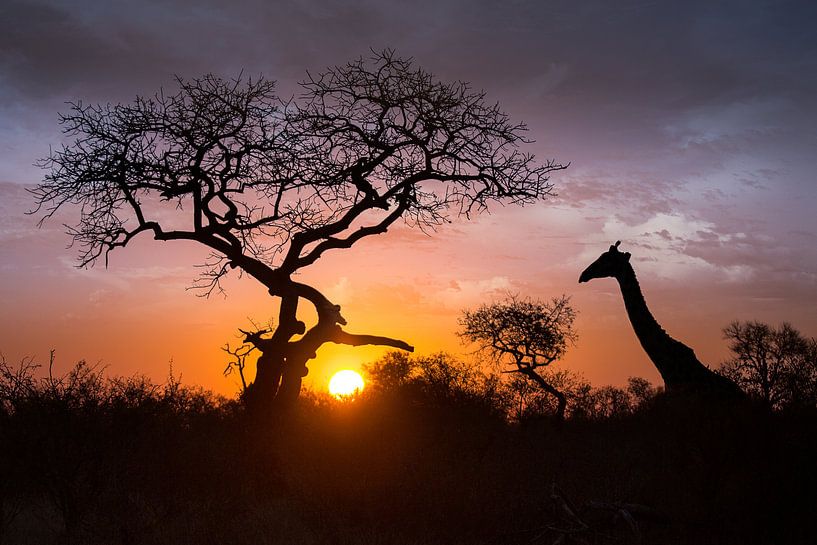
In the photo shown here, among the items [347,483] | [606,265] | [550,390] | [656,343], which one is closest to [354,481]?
[347,483]

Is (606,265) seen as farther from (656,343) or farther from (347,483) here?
(347,483)

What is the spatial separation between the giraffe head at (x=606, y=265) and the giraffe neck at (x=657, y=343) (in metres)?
0.39

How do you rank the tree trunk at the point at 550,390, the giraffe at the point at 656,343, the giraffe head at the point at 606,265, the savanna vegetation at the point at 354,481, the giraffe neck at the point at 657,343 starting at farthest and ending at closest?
the tree trunk at the point at 550,390 < the giraffe head at the point at 606,265 < the giraffe neck at the point at 657,343 < the giraffe at the point at 656,343 < the savanna vegetation at the point at 354,481

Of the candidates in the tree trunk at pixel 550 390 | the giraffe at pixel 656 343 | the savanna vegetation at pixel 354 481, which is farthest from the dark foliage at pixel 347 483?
the tree trunk at pixel 550 390

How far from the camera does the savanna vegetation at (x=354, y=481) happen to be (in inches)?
507

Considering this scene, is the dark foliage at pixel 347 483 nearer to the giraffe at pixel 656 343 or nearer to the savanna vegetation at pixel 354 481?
the savanna vegetation at pixel 354 481

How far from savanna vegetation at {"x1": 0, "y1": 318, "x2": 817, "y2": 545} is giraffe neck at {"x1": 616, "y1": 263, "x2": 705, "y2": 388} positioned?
482 cm

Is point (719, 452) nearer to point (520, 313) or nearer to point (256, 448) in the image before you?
point (256, 448)

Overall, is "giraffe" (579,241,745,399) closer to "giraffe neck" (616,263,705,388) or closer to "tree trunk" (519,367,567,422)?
"giraffe neck" (616,263,705,388)

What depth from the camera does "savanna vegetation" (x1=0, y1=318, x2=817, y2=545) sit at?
42.3 feet

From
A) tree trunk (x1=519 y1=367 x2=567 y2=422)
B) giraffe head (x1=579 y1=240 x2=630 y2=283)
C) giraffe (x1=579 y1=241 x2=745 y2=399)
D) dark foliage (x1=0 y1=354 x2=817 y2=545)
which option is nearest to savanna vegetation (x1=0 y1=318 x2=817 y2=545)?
dark foliage (x1=0 y1=354 x2=817 y2=545)

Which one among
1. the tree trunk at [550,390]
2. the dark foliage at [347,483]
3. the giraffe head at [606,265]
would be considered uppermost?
the giraffe head at [606,265]

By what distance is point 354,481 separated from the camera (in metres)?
14.7

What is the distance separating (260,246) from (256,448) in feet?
16.5
